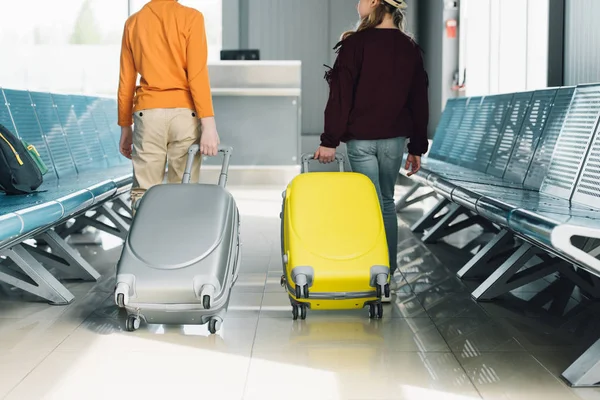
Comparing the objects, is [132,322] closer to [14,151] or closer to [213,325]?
[213,325]

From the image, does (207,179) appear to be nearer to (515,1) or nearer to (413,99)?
(515,1)

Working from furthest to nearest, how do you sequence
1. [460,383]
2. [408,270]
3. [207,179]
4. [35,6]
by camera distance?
[35,6]
[207,179]
[408,270]
[460,383]

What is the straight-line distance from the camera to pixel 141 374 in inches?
104

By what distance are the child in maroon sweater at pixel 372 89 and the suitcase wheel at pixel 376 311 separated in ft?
2.12

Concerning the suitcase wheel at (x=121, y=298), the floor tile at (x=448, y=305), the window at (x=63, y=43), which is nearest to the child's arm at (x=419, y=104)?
the floor tile at (x=448, y=305)

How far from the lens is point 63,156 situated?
4.95 m

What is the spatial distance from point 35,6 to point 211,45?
10.2 feet

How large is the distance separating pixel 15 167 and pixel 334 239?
5.42ft

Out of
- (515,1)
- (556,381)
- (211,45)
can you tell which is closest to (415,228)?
(515,1)

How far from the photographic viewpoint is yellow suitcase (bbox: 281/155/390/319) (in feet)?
10.1

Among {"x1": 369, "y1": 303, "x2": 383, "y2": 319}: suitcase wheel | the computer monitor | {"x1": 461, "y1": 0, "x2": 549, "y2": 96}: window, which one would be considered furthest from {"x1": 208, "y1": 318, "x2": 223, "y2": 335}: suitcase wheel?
the computer monitor

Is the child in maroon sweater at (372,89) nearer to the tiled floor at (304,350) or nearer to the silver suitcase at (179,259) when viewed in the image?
the silver suitcase at (179,259)

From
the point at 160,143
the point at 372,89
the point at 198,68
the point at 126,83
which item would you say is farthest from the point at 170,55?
the point at 372,89

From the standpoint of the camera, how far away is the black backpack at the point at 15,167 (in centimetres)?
347
